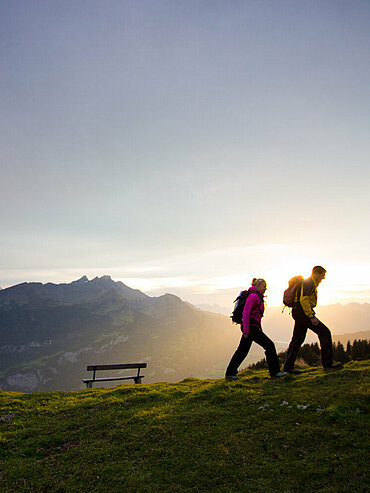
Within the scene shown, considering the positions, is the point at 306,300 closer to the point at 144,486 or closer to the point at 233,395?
the point at 233,395

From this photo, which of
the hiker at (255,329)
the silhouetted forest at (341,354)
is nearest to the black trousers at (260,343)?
the hiker at (255,329)

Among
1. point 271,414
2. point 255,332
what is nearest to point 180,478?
point 271,414

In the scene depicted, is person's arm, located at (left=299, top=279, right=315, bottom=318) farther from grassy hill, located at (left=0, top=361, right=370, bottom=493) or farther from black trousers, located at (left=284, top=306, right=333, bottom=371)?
grassy hill, located at (left=0, top=361, right=370, bottom=493)

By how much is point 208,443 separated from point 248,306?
→ 545 cm

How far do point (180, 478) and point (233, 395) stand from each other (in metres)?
4.35

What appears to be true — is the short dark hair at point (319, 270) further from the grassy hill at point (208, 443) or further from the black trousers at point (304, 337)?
the grassy hill at point (208, 443)

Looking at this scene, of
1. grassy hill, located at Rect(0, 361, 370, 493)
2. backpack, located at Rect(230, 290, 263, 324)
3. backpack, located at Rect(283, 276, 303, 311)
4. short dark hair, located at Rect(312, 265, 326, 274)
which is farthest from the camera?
backpack, located at Rect(230, 290, 263, 324)

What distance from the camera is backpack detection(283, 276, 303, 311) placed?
36.5 ft

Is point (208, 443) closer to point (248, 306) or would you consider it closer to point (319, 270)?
point (248, 306)

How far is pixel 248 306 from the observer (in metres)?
11.0

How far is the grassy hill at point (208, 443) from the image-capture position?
497cm

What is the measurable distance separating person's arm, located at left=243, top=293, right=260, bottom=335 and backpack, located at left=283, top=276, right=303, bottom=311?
107cm

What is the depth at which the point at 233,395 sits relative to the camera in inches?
363

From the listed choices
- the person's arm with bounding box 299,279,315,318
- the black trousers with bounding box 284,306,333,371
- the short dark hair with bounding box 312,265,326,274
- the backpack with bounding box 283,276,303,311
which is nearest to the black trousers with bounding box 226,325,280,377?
the black trousers with bounding box 284,306,333,371
